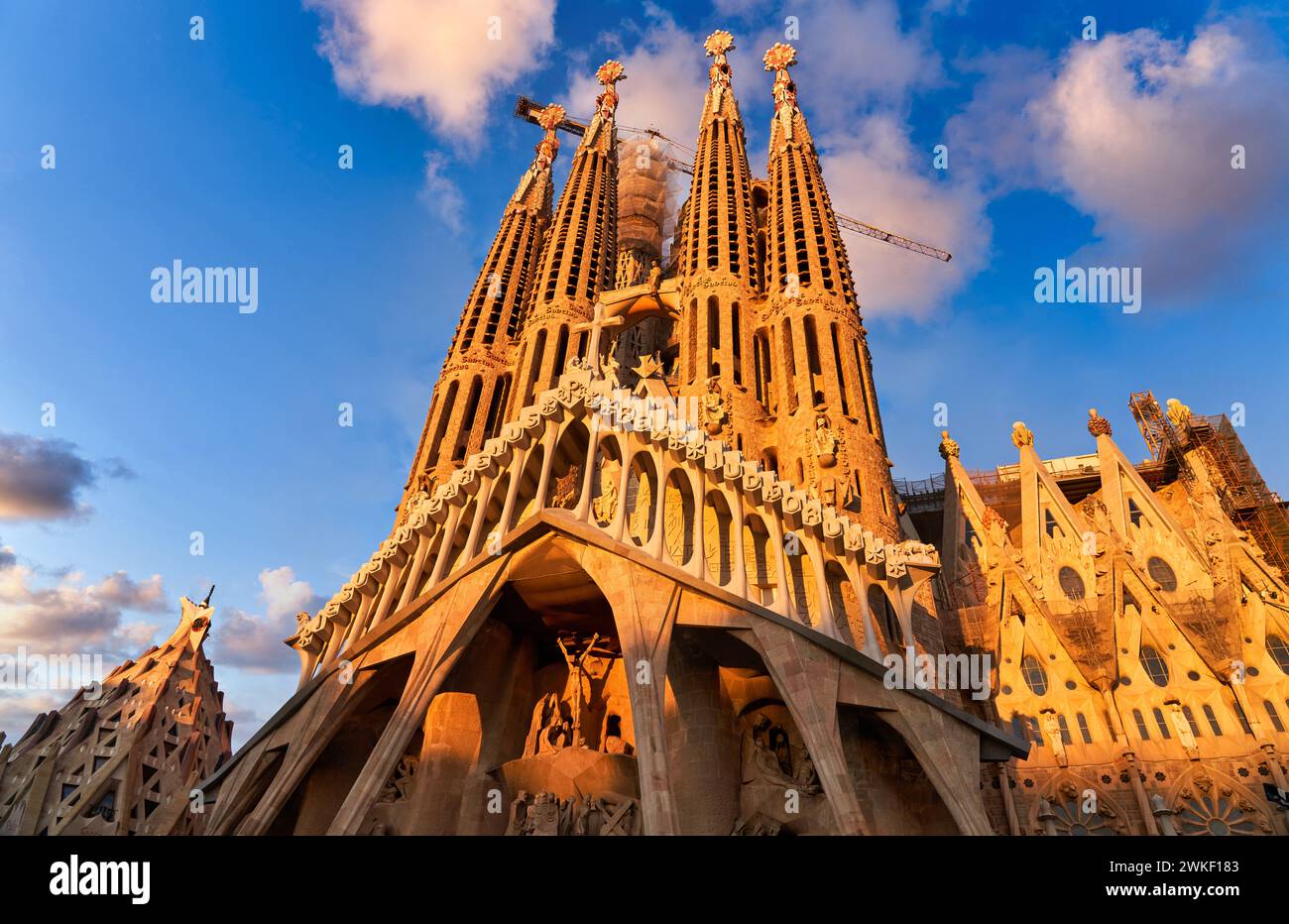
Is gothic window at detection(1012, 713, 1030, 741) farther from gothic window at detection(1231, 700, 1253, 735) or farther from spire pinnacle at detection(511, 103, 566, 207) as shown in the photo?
spire pinnacle at detection(511, 103, 566, 207)

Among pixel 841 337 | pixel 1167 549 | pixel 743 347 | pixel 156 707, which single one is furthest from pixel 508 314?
pixel 1167 549

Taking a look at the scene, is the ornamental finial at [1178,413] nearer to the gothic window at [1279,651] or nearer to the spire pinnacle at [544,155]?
the gothic window at [1279,651]

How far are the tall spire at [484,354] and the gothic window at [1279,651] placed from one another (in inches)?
990

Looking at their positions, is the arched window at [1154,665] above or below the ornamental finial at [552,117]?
below

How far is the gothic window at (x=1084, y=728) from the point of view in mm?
20845

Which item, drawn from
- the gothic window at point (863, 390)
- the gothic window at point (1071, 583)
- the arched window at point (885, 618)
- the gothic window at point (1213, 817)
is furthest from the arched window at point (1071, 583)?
the arched window at point (885, 618)

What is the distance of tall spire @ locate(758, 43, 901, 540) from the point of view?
75.3ft

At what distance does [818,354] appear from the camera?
88.9ft

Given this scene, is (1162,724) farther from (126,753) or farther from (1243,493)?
(126,753)


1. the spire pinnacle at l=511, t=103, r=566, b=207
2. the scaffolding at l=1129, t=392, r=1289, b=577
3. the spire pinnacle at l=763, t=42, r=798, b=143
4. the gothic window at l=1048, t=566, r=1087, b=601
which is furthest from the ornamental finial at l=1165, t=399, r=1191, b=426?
the spire pinnacle at l=511, t=103, r=566, b=207

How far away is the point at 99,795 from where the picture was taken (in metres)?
21.5
